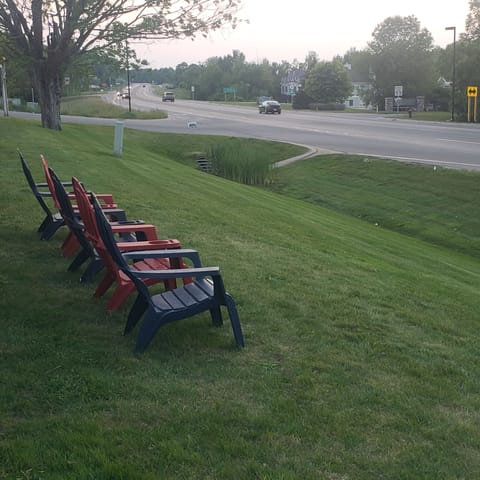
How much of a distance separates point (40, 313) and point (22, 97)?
86.4m

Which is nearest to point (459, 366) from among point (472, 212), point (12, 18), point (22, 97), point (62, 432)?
point (62, 432)

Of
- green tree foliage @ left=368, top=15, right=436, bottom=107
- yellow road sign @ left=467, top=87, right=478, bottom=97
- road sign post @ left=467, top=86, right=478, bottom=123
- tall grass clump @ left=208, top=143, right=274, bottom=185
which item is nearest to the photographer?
tall grass clump @ left=208, top=143, right=274, bottom=185

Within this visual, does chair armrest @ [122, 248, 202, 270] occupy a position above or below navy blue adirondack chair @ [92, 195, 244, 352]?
above

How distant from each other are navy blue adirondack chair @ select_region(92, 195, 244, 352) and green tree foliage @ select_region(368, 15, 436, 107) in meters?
85.4

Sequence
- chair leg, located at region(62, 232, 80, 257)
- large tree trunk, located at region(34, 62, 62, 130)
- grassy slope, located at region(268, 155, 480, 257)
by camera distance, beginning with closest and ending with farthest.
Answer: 1. chair leg, located at region(62, 232, 80, 257)
2. grassy slope, located at region(268, 155, 480, 257)
3. large tree trunk, located at region(34, 62, 62, 130)

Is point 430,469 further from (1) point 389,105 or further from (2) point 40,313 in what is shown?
(1) point 389,105

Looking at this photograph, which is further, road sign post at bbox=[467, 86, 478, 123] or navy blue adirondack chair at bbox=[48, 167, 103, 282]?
road sign post at bbox=[467, 86, 478, 123]

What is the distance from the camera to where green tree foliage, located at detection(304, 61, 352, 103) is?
9744 cm

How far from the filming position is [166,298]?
5.09 m

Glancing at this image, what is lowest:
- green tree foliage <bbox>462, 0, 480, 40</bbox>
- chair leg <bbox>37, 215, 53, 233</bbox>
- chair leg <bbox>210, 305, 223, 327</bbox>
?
chair leg <bbox>210, 305, 223, 327</bbox>

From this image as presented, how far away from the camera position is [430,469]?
3539mm

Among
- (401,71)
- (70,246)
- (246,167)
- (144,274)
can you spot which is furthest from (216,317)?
(401,71)

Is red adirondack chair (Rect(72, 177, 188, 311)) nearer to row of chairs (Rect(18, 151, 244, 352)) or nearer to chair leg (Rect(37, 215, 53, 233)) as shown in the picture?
row of chairs (Rect(18, 151, 244, 352))

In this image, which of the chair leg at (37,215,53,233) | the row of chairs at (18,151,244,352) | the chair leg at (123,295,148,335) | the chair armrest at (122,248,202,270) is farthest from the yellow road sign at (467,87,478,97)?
the chair leg at (123,295,148,335)
